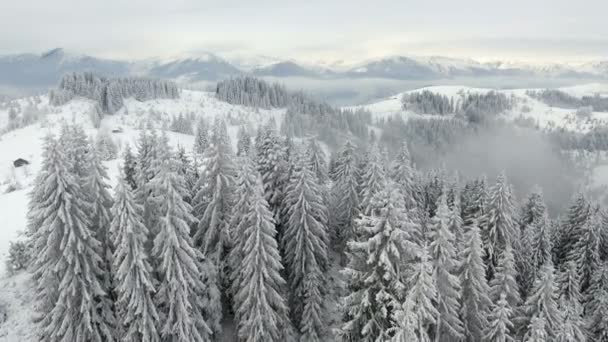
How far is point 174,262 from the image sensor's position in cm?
2495

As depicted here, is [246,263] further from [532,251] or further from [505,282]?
[532,251]

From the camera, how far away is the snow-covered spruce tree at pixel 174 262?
80.2ft

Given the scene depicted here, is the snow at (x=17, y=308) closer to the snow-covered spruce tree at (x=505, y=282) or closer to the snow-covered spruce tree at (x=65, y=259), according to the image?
the snow-covered spruce tree at (x=65, y=259)

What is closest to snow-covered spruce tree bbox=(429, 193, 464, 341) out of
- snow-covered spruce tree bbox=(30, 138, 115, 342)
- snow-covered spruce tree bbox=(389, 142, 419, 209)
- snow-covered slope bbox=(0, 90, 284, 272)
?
snow-covered spruce tree bbox=(389, 142, 419, 209)

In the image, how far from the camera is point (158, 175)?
24891 mm

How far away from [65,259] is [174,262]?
6.44 m

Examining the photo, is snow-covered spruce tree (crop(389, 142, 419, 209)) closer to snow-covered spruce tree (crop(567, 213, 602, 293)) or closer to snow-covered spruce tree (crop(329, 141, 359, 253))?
snow-covered spruce tree (crop(329, 141, 359, 253))

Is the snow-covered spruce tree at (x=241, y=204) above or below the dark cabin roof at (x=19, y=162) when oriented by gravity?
above

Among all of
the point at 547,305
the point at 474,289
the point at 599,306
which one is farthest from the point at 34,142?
the point at 599,306

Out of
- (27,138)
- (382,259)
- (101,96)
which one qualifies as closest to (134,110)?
(101,96)

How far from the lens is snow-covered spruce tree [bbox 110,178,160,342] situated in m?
23.0

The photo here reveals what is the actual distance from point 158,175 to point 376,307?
15.5 m

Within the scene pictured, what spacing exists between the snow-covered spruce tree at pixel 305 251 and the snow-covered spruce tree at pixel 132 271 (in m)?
11.3

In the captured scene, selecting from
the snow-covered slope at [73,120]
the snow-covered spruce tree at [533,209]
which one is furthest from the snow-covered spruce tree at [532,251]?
the snow-covered slope at [73,120]
